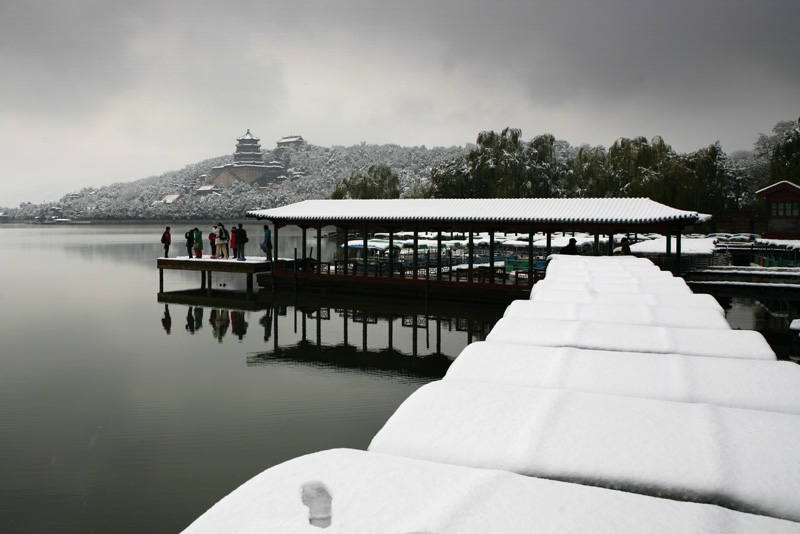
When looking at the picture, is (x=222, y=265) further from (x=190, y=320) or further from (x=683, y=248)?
(x=683, y=248)

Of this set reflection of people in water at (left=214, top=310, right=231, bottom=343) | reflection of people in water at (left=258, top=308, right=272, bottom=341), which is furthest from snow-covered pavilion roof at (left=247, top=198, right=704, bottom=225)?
reflection of people in water at (left=214, top=310, right=231, bottom=343)

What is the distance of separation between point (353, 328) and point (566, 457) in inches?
550

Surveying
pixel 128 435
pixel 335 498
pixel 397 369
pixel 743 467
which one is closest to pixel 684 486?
pixel 743 467

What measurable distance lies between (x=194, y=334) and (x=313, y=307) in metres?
4.68

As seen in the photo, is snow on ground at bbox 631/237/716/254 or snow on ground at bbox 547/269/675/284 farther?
snow on ground at bbox 631/237/716/254

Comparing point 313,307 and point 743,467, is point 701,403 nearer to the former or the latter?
point 743,467

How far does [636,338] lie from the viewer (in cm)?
389

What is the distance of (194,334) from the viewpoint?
1525cm

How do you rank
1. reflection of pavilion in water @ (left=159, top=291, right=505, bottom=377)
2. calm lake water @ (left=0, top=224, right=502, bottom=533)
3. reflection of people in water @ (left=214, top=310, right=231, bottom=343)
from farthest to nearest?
1. reflection of people in water @ (left=214, top=310, right=231, bottom=343)
2. reflection of pavilion in water @ (left=159, top=291, right=505, bottom=377)
3. calm lake water @ (left=0, top=224, right=502, bottom=533)

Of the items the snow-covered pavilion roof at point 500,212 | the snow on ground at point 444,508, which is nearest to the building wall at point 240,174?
the snow-covered pavilion roof at point 500,212

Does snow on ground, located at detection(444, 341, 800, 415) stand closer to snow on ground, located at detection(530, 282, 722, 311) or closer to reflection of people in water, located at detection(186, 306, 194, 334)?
snow on ground, located at detection(530, 282, 722, 311)

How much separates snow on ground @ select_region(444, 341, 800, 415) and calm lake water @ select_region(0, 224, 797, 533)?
391cm

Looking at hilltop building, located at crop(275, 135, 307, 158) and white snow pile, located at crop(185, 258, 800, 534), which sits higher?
hilltop building, located at crop(275, 135, 307, 158)

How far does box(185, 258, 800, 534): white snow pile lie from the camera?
67.9 inches
